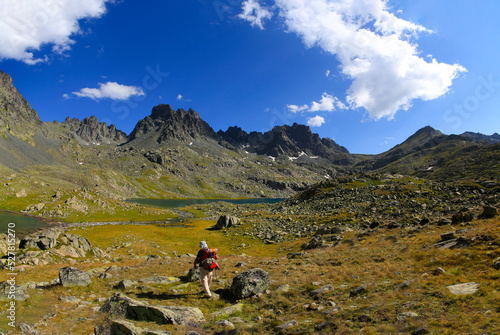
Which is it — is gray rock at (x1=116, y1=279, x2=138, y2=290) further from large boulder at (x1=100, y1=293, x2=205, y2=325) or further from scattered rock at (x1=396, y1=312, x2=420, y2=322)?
scattered rock at (x1=396, y1=312, x2=420, y2=322)

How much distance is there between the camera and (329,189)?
97.4 metres

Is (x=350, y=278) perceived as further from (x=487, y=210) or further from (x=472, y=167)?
(x=472, y=167)

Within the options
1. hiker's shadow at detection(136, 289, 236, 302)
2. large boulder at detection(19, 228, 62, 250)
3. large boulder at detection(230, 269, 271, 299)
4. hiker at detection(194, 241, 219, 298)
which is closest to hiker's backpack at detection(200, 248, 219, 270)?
hiker at detection(194, 241, 219, 298)

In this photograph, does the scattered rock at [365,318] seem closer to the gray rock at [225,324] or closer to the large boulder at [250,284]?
the gray rock at [225,324]

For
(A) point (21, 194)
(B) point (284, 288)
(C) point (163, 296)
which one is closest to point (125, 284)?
(C) point (163, 296)

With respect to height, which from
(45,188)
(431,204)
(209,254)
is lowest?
(431,204)

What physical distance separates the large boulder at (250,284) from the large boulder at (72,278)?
439 inches

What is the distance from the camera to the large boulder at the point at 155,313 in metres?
10.8

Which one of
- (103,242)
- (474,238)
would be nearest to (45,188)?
(103,242)

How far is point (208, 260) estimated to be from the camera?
1520cm

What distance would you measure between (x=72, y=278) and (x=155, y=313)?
410 inches

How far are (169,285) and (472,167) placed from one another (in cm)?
19280

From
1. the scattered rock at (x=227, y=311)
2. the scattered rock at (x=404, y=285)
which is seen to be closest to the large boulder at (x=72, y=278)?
the scattered rock at (x=227, y=311)

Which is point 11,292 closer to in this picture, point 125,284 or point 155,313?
point 125,284
